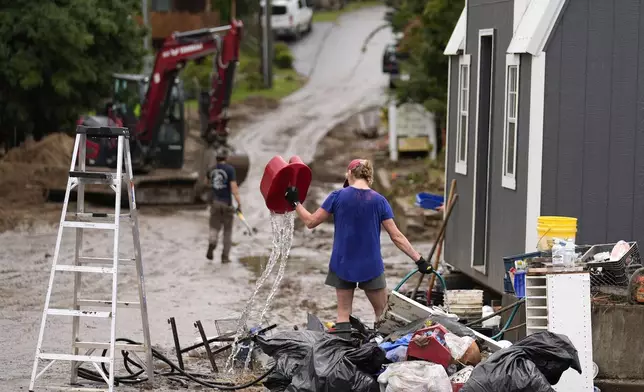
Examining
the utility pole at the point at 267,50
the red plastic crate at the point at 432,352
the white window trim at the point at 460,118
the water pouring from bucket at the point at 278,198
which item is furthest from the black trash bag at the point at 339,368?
the utility pole at the point at 267,50

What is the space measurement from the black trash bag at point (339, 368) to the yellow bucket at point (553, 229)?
8.21 ft

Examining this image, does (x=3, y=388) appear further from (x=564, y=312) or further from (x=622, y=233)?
(x=622, y=233)

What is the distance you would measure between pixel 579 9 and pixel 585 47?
1.23 feet

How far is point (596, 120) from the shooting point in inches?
470

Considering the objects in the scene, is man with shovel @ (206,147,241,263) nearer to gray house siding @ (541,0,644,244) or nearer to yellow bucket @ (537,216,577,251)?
gray house siding @ (541,0,644,244)

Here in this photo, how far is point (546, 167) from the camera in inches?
469

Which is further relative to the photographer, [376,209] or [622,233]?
[622,233]

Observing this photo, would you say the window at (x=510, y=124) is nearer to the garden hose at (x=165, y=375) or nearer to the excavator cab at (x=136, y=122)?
the garden hose at (x=165, y=375)

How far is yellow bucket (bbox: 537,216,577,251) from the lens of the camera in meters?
11.3

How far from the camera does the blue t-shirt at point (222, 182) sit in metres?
18.8

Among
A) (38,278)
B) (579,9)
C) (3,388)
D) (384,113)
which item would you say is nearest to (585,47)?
(579,9)

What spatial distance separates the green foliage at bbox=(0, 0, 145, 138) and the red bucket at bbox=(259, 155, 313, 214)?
16.3m

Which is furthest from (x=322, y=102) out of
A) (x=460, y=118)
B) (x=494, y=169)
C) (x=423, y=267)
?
(x=423, y=267)

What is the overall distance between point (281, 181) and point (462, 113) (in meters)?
4.77
